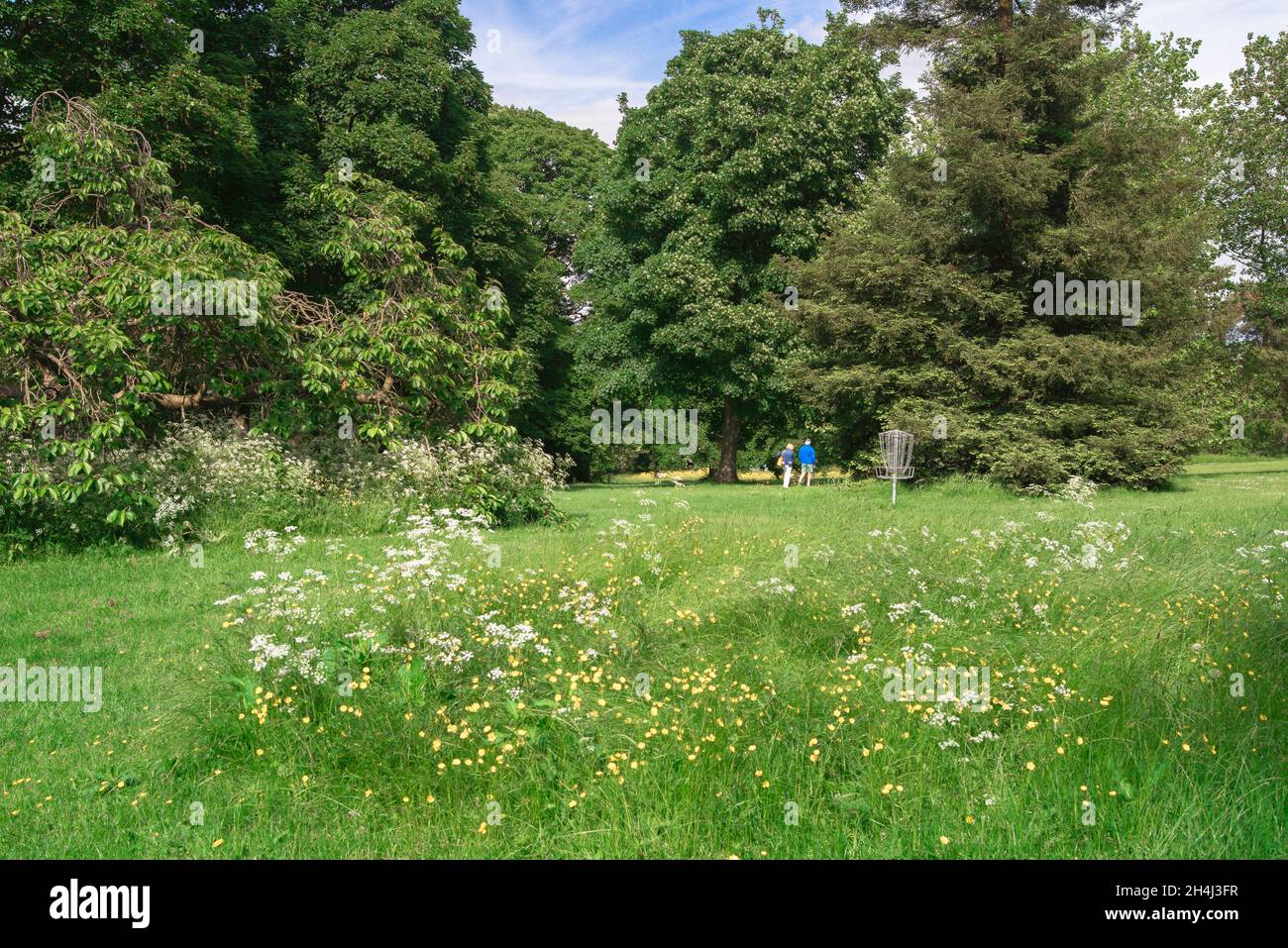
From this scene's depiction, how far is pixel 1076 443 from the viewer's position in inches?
864

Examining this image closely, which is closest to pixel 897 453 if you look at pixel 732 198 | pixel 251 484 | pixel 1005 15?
pixel 732 198

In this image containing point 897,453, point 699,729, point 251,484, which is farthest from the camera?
point 897,453

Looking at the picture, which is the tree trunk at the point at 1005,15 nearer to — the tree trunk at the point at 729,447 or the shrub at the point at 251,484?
the tree trunk at the point at 729,447

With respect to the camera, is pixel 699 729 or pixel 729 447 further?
pixel 729 447

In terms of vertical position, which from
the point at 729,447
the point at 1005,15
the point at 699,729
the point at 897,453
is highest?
the point at 1005,15

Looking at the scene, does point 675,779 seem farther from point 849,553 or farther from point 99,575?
point 99,575

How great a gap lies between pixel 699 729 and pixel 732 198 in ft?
85.3

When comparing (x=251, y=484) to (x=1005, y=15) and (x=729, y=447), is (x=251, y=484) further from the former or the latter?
(x=1005, y=15)

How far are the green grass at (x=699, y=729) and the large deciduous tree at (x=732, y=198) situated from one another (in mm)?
21521

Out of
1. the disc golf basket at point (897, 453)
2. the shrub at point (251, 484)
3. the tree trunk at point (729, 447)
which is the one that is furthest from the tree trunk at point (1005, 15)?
the shrub at point (251, 484)

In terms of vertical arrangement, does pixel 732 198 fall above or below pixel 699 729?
above

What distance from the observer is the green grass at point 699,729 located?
12.9 feet

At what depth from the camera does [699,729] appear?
459 centimetres

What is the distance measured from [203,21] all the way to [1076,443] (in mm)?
24014
